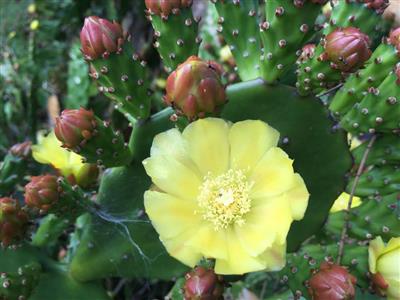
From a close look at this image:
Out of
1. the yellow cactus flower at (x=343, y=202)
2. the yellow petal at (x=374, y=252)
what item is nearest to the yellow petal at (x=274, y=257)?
the yellow petal at (x=374, y=252)

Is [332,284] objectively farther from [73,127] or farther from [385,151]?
[73,127]

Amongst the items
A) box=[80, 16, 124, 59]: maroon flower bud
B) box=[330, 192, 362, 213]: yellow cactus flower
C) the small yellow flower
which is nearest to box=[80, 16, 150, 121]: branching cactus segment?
box=[80, 16, 124, 59]: maroon flower bud

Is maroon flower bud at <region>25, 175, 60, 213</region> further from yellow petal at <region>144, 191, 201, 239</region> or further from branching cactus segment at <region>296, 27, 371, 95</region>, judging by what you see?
branching cactus segment at <region>296, 27, 371, 95</region>

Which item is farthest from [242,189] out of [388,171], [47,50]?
[47,50]

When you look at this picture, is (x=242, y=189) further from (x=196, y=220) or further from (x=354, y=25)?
(x=354, y=25)

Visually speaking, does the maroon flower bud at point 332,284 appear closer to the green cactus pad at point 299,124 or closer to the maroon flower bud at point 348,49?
the green cactus pad at point 299,124

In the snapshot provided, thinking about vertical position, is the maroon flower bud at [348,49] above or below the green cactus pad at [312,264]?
above

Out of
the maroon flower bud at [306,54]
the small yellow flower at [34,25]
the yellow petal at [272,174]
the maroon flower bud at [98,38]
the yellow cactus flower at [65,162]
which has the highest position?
the maroon flower bud at [98,38]
